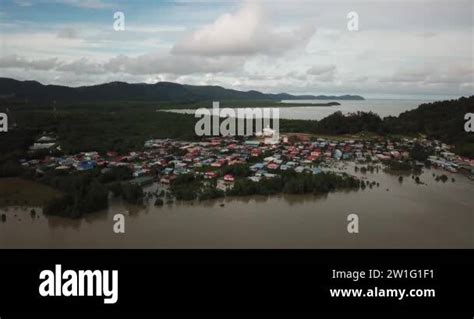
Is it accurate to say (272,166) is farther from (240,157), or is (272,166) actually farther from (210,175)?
(210,175)

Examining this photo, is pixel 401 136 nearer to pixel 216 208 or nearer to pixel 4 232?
pixel 216 208

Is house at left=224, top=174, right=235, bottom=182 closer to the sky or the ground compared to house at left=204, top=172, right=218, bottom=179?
closer to the ground

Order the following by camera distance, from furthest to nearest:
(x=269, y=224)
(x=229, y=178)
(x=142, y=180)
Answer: (x=229, y=178)
(x=142, y=180)
(x=269, y=224)

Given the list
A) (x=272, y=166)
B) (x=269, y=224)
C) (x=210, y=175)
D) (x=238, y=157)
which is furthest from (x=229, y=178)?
(x=269, y=224)

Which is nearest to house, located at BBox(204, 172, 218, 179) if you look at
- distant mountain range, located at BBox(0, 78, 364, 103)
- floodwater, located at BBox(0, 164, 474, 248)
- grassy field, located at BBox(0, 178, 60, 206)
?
floodwater, located at BBox(0, 164, 474, 248)

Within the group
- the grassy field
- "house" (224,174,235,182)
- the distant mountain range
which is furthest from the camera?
the distant mountain range

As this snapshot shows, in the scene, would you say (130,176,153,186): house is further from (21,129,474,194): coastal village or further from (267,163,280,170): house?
(267,163,280,170): house

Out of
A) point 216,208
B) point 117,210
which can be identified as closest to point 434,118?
point 216,208
